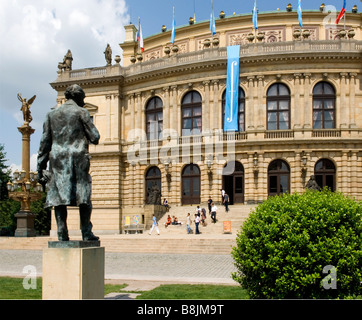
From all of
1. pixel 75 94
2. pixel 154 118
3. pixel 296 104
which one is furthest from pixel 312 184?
pixel 75 94

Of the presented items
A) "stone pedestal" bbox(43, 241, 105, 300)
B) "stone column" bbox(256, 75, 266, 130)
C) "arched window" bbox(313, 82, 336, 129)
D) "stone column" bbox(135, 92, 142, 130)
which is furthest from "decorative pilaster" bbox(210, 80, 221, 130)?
"stone pedestal" bbox(43, 241, 105, 300)

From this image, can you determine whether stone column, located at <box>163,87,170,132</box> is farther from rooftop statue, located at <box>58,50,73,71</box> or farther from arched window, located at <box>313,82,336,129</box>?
arched window, located at <box>313,82,336,129</box>

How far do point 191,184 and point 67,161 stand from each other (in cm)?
3403

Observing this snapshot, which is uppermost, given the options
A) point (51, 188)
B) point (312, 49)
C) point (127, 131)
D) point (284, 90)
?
point (312, 49)

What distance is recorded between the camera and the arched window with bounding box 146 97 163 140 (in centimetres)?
4456

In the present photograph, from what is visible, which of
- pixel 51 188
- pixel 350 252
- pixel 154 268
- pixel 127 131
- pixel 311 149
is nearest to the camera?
pixel 51 188

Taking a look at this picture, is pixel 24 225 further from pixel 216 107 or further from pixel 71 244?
pixel 71 244

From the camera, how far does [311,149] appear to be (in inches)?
1534

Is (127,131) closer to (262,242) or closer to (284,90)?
(284,90)

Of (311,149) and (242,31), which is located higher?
(242,31)

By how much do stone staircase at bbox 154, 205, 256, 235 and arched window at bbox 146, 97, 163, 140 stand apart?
844cm

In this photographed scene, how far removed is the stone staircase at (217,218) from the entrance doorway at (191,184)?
1614 millimetres
